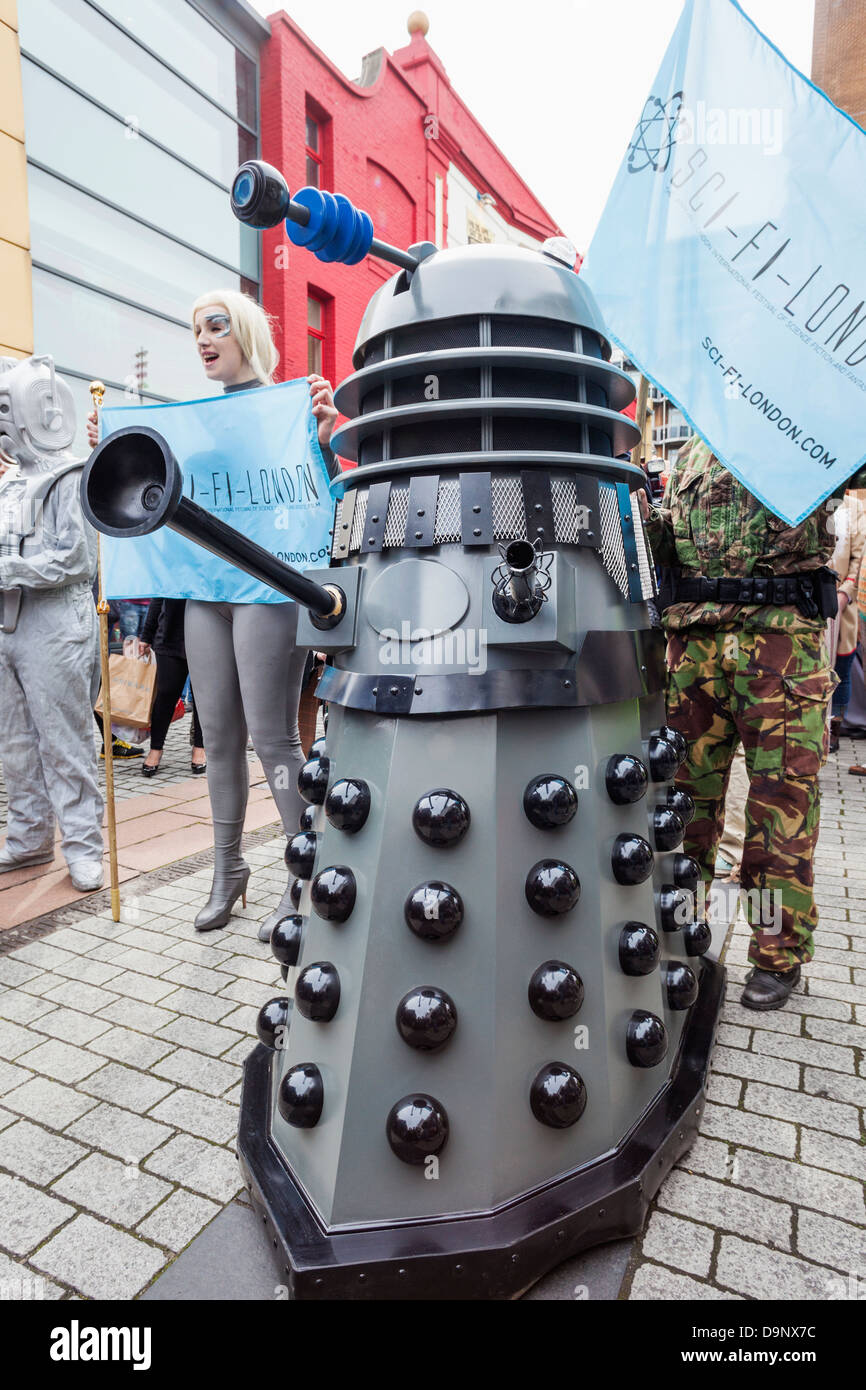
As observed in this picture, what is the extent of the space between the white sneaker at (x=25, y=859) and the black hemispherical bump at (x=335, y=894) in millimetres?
3023

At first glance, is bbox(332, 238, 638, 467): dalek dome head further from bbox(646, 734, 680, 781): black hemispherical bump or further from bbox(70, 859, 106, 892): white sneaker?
bbox(70, 859, 106, 892): white sneaker

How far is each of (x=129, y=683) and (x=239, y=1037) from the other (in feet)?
13.3

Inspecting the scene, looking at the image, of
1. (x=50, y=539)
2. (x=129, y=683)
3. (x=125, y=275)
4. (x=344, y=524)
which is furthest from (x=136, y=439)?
(x=125, y=275)

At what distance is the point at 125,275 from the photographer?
9367 millimetres

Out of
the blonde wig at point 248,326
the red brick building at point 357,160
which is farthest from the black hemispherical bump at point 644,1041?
the red brick building at point 357,160

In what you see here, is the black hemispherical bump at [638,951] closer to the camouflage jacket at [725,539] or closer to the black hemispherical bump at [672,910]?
the black hemispherical bump at [672,910]

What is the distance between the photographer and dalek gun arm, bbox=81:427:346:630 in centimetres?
128

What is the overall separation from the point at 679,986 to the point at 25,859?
3.38 metres

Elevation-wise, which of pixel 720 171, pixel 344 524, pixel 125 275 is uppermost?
pixel 125 275

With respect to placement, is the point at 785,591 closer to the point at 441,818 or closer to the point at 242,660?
the point at 441,818

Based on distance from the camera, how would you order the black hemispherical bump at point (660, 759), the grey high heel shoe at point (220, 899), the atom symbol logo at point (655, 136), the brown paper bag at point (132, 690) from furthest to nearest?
the brown paper bag at point (132, 690)
the grey high heel shoe at point (220, 899)
the atom symbol logo at point (655, 136)
the black hemispherical bump at point (660, 759)

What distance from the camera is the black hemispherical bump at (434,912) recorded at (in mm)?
1506

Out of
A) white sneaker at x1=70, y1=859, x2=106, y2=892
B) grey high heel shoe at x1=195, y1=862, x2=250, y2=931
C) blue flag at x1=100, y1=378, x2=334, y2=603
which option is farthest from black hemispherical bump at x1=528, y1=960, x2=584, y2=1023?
white sneaker at x1=70, y1=859, x2=106, y2=892
